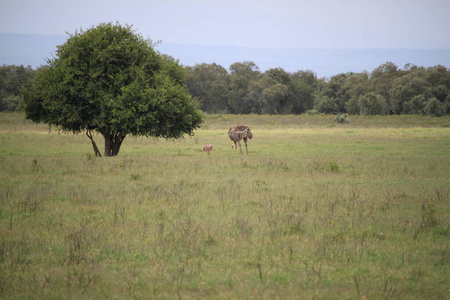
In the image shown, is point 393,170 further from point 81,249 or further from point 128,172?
point 81,249

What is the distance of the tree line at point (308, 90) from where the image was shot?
3221 inches

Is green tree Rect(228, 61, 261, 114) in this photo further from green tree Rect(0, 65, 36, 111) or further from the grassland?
the grassland

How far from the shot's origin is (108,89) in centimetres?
2377

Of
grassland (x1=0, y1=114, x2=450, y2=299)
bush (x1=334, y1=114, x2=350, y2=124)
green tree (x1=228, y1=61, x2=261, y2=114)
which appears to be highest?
green tree (x1=228, y1=61, x2=261, y2=114)

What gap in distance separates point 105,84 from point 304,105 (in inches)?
3475

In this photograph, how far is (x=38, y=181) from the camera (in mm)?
15922

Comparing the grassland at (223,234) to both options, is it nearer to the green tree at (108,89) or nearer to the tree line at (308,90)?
the green tree at (108,89)

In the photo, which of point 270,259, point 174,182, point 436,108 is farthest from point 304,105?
point 270,259

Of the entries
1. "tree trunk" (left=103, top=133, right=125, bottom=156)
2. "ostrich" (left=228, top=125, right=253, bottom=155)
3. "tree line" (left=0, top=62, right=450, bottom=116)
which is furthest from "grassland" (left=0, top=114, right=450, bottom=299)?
"tree line" (left=0, top=62, right=450, bottom=116)

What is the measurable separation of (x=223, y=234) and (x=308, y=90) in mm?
103139

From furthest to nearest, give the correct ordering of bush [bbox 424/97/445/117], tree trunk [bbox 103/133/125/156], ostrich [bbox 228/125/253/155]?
bush [bbox 424/97/445/117] < ostrich [bbox 228/125/253/155] < tree trunk [bbox 103/133/125/156]

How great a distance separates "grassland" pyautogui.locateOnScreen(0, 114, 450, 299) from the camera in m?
6.94

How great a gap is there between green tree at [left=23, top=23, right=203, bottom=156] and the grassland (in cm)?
478

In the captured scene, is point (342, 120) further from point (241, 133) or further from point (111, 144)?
point (111, 144)
